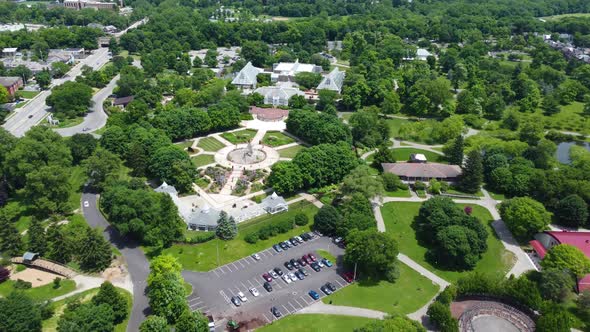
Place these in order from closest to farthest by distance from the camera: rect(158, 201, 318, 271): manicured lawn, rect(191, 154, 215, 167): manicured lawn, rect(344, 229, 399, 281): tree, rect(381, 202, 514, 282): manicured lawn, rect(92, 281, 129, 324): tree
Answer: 1. rect(92, 281, 129, 324): tree
2. rect(344, 229, 399, 281): tree
3. rect(381, 202, 514, 282): manicured lawn
4. rect(158, 201, 318, 271): manicured lawn
5. rect(191, 154, 215, 167): manicured lawn

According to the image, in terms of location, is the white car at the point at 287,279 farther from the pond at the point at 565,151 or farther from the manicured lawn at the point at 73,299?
the pond at the point at 565,151

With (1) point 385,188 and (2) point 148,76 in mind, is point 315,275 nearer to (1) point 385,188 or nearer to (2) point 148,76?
(1) point 385,188

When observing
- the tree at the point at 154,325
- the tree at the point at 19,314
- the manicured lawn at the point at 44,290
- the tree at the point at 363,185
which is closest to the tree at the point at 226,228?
the tree at the point at 363,185

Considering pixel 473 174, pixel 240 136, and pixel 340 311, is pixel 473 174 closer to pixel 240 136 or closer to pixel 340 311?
pixel 340 311

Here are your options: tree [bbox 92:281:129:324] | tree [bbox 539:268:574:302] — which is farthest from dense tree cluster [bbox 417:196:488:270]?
tree [bbox 92:281:129:324]

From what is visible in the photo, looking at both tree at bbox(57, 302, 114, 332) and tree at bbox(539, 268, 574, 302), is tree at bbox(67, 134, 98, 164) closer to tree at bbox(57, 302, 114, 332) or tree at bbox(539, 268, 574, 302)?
tree at bbox(57, 302, 114, 332)
